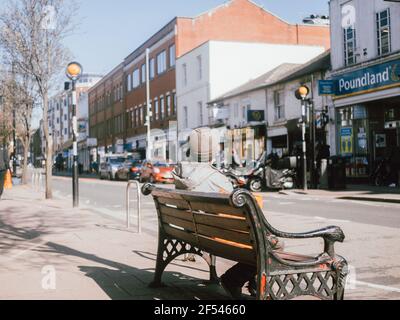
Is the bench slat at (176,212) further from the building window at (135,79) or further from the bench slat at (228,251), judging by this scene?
the building window at (135,79)

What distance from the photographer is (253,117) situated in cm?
3209

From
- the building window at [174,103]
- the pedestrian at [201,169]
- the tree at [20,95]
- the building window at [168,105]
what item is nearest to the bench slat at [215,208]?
the pedestrian at [201,169]

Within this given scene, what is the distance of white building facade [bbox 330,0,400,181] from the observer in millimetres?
22469

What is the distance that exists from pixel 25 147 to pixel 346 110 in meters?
18.9

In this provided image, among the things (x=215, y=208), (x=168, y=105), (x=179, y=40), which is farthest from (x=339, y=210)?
(x=168, y=105)

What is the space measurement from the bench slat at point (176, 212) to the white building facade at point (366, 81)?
1779 centimetres

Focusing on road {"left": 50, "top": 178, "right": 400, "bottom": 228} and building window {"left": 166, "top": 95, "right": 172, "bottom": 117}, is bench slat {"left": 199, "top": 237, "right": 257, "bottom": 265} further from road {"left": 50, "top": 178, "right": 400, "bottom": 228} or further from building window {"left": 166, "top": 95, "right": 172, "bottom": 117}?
building window {"left": 166, "top": 95, "right": 172, "bottom": 117}

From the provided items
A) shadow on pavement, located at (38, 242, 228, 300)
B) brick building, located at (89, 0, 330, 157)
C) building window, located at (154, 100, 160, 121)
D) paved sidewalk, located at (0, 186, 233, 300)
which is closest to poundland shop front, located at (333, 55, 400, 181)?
paved sidewalk, located at (0, 186, 233, 300)

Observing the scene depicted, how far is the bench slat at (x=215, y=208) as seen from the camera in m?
4.00

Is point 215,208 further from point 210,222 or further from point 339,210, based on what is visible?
point 339,210

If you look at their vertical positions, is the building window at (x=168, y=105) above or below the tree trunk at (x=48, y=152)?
above

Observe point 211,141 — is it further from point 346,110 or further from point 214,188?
point 346,110

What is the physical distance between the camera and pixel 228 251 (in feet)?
14.5

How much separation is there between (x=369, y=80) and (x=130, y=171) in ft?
61.1
